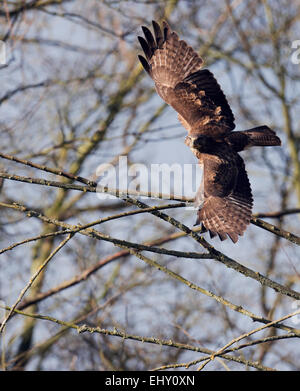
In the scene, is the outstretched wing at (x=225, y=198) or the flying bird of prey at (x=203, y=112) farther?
the flying bird of prey at (x=203, y=112)

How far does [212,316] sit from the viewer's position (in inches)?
280

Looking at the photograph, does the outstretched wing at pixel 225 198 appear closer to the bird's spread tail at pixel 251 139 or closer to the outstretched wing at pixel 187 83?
the bird's spread tail at pixel 251 139

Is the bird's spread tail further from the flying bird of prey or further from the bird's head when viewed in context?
the bird's head

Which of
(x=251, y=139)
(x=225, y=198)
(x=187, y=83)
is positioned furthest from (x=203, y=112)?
(x=225, y=198)

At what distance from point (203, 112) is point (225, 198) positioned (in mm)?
657

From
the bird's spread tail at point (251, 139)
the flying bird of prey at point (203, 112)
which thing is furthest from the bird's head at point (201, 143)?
the bird's spread tail at point (251, 139)

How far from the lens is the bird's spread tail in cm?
452

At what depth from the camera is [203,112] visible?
460cm

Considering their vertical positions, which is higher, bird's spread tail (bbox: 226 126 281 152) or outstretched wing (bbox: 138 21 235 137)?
outstretched wing (bbox: 138 21 235 137)

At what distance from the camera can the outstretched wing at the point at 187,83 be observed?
4512 mm

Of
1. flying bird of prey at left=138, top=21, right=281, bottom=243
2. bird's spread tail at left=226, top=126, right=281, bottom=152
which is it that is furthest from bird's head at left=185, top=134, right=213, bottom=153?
bird's spread tail at left=226, top=126, right=281, bottom=152

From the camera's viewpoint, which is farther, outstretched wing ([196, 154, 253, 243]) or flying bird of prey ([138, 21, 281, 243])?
flying bird of prey ([138, 21, 281, 243])

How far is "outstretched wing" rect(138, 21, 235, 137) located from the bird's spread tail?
75 mm

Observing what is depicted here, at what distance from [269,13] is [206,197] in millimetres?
5127
